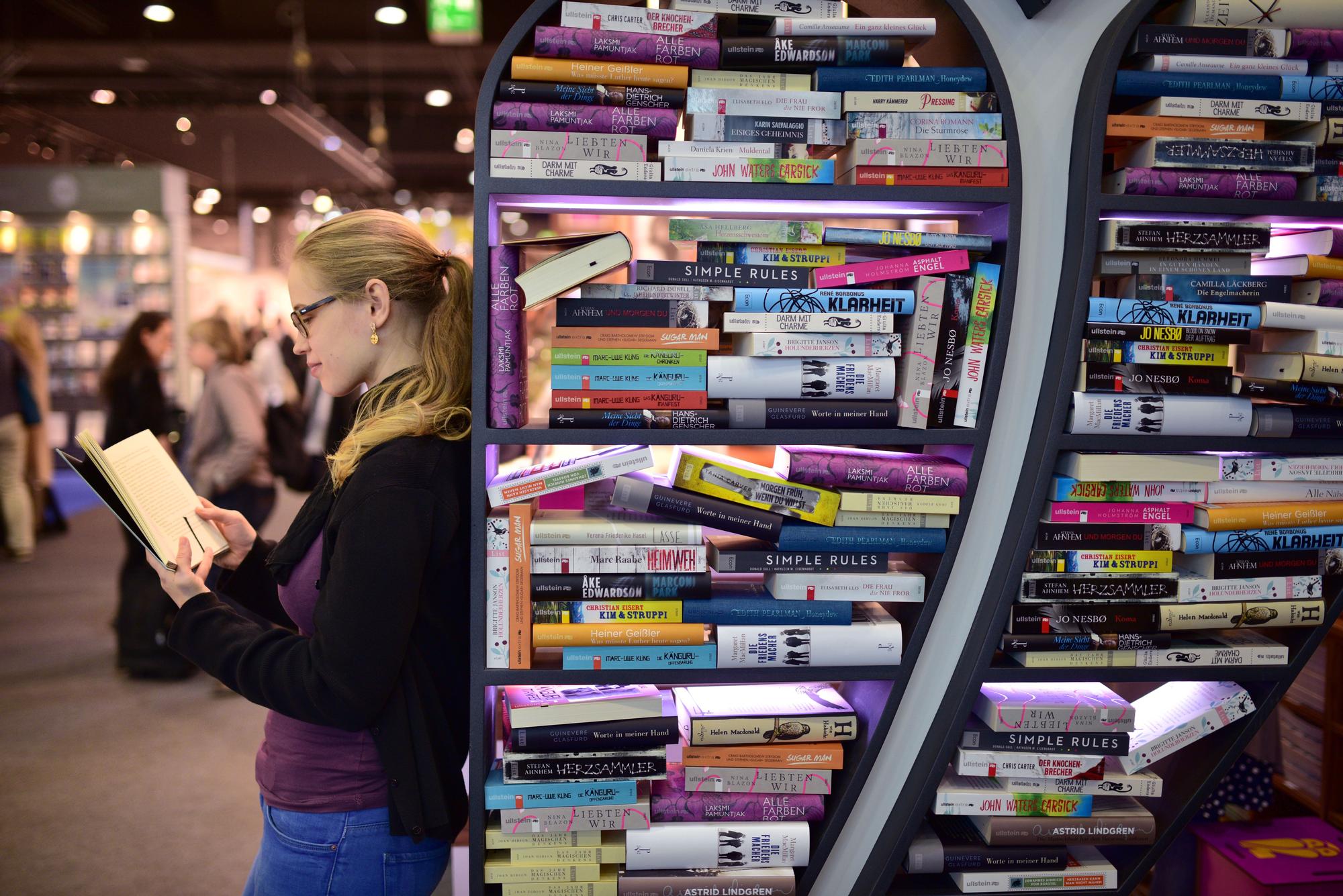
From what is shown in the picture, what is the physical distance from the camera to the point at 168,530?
156 centimetres

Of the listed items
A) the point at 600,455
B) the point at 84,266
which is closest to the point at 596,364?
the point at 600,455

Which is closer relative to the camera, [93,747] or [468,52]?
[93,747]

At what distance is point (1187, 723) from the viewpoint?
174cm

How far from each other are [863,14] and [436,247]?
0.94m

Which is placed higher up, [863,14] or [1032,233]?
[863,14]

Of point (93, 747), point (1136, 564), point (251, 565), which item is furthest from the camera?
point (93, 747)

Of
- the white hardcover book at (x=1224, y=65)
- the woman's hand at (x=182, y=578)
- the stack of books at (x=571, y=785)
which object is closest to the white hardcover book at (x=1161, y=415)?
the white hardcover book at (x=1224, y=65)

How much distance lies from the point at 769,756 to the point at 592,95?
1233mm

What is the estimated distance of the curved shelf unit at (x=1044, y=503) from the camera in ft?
5.18

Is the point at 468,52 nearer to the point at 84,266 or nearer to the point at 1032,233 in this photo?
the point at 84,266

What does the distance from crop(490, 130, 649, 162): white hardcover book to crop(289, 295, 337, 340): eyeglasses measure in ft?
1.23

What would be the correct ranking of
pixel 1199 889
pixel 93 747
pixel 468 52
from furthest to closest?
pixel 468 52
pixel 93 747
pixel 1199 889

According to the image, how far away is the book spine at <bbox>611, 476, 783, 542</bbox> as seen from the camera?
1604mm

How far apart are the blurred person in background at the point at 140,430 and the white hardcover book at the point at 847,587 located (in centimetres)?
371
